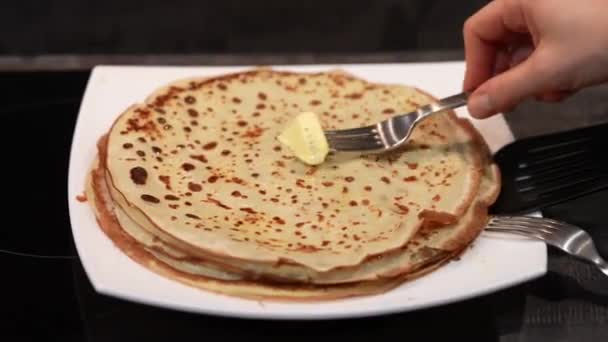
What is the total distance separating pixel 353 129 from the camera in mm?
1291

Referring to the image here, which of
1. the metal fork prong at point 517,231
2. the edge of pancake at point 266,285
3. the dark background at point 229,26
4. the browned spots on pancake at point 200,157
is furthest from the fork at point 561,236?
the dark background at point 229,26

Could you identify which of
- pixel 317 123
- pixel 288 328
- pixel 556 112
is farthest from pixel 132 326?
pixel 556 112

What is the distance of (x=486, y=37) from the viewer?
134 cm

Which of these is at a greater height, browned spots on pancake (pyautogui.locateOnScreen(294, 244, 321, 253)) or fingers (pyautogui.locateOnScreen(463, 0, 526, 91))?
fingers (pyautogui.locateOnScreen(463, 0, 526, 91))

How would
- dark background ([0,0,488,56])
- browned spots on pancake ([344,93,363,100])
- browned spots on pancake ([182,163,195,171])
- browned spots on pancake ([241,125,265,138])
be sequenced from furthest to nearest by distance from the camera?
dark background ([0,0,488,56])
browned spots on pancake ([344,93,363,100])
browned spots on pancake ([241,125,265,138])
browned spots on pancake ([182,163,195,171])

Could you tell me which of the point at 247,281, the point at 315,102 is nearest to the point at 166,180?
the point at 247,281

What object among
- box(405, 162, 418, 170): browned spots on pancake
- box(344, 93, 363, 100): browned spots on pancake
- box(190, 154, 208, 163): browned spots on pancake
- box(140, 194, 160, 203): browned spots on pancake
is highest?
box(344, 93, 363, 100): browned spots on pancake

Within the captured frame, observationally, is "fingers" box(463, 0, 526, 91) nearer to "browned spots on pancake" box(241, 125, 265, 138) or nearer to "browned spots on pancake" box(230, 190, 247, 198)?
"browned spots on pancake" box(241, 125, 265, 138)

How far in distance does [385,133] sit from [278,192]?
8.8 inches

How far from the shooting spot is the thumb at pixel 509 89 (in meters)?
1.10

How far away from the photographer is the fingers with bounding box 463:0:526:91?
128cm

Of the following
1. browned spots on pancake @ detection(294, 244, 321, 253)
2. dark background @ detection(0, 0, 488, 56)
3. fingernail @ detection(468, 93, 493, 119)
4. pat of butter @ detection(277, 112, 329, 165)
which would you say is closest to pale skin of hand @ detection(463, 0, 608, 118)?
fingernail @ detection(468, 93, 493, 119)

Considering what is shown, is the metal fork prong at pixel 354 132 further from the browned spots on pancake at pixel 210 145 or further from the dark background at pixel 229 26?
the dark background at pixel 229 26

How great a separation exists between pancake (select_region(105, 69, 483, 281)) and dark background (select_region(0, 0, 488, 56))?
1.75ft
